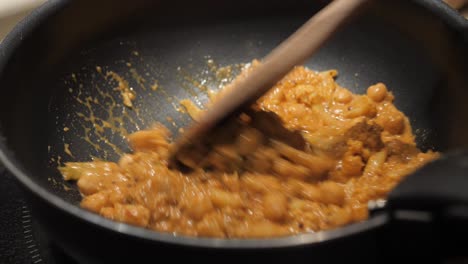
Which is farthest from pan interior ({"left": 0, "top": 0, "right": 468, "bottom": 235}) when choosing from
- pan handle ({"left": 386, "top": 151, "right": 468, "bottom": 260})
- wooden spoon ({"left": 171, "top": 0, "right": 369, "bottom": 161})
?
pan handle ({"left": 386, "top": 151, "right": 468, "bottom": 260})

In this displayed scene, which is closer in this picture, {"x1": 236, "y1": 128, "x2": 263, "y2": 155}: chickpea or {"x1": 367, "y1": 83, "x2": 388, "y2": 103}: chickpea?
{"x1": 236, "y1": 128, "x2": 263, "y2": 155}: chickpea

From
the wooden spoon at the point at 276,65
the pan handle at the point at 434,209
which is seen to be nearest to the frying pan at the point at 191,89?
the pan handle at the point at 434,209

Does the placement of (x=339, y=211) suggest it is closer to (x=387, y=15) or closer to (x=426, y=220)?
(x=426, y=220)

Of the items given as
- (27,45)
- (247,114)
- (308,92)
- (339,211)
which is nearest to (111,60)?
(27,45)

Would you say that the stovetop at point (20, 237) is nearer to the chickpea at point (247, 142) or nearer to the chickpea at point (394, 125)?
the chickpea at point (247, 142)

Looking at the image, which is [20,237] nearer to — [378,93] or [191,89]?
[191,89]

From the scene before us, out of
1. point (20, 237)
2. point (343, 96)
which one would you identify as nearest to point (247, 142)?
point (343, 96)

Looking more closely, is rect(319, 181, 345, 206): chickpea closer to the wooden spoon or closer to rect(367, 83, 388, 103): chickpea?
the wooden spoon
